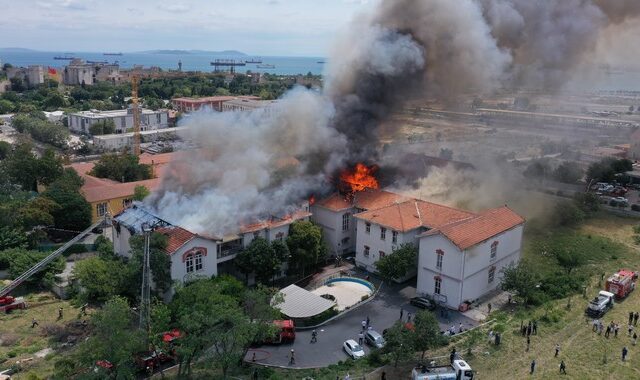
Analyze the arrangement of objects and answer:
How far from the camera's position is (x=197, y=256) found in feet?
80.9

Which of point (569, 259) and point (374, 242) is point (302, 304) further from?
point (569, 259)

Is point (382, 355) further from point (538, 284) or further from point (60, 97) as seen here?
point (60, 97)

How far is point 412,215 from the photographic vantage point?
2883 cm

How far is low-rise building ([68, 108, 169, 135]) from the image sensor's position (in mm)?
77062

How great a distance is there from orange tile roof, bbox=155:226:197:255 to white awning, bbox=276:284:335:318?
15.7ft

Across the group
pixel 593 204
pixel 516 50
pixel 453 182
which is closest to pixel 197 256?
pixel 453 182

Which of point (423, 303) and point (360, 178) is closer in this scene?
point (423, 303)

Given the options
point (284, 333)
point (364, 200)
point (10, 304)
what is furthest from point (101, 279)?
point (364, 200)

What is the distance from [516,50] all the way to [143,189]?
2498 cm

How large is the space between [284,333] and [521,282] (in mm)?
10786

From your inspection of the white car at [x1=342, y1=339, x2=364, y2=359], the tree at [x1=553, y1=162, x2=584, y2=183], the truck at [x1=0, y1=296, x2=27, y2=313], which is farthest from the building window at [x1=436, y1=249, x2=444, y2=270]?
the tree at [x1=553, y1=162, x2=584, y2=183]

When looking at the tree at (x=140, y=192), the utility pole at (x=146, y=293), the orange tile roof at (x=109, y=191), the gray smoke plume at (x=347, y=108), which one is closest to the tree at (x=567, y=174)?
the gray smoke plume at (x=347, y=108)

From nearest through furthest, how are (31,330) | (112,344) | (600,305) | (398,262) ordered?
1. (112,344)
2. (31,330)
3. (600,305)
4. (398,262)

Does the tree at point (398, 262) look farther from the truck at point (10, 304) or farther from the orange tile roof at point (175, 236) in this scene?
the truck at point (10, 304)
